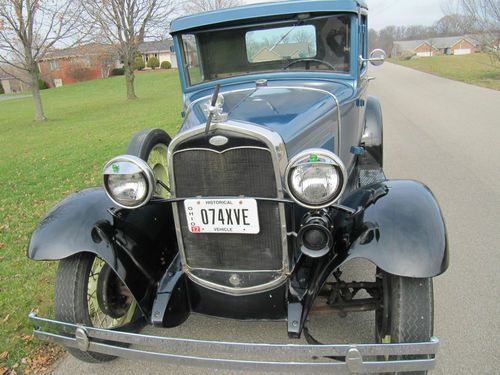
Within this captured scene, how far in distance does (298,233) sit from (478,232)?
266 centimetres

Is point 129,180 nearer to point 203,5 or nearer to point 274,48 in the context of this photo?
point 274,48

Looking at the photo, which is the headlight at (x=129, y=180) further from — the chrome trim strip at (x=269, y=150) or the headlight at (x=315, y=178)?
the headlight at (x=315, y=178)

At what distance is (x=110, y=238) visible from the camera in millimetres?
2486

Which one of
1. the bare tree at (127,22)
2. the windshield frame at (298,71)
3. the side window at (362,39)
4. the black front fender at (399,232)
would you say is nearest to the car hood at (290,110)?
the windshield frame at (298,71)

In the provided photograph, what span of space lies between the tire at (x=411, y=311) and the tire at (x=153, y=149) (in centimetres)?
195

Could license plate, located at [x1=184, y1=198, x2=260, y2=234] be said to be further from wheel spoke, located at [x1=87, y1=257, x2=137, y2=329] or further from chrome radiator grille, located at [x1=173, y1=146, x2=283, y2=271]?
wheel spoke, located at [x1=87, y1=257, x2=137, y2=329]

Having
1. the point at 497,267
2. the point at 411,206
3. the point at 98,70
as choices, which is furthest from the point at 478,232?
the point at 98,70

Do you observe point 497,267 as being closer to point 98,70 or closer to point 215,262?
point 215,262

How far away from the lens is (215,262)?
238 centimetres

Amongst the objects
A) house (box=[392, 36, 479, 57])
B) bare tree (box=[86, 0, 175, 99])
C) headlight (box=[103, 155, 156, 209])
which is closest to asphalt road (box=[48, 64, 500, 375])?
headlight (box=[103, 155, 156, 209])

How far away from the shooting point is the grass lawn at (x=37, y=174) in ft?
10.8

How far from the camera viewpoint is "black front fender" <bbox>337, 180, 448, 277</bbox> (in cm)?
203

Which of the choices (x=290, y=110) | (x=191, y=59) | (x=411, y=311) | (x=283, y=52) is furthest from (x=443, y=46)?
(x=411, y=311)

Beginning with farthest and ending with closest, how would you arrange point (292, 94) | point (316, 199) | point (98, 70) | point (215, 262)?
point (98, 70) → point (292, 94) → point (215, 262) → point (316, 199)
